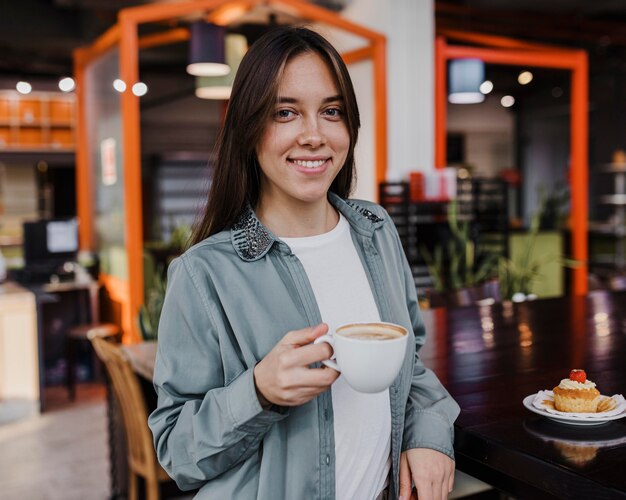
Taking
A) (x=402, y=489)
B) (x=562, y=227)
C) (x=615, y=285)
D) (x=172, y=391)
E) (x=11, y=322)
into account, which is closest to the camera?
(x=172, y=391)

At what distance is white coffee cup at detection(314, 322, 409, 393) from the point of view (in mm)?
920

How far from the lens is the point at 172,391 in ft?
3.64

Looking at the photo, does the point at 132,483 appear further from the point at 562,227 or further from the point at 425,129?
the point at 562,227

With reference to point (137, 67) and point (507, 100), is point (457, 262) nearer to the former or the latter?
point (137, 67)

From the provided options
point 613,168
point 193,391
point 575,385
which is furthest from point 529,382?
point 613,168

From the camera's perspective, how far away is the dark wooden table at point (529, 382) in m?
1.12

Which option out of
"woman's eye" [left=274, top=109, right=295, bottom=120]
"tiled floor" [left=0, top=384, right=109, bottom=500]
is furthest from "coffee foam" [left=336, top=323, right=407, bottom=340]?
"tiled floor" [left=0, top=384, right=109, bottom=500]

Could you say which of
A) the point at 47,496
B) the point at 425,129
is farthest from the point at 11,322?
the point at 425,129

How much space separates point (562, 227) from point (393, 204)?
5.31m

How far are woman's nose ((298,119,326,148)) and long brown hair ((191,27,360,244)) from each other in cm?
6

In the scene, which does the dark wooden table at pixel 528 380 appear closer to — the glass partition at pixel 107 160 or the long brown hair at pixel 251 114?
the long brown hair at pixel 251 114

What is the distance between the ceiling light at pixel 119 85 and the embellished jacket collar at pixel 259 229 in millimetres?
4496

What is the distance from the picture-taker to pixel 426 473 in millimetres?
1236

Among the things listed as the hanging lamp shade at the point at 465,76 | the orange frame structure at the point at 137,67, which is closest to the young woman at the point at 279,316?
the orange frame structure at the point at 137,67
